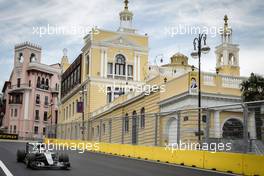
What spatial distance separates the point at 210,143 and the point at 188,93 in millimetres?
13481

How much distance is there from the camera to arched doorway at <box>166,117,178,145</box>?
17.8 metres

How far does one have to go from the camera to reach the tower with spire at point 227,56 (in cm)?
5781

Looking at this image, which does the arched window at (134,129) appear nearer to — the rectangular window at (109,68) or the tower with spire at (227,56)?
the rectangular window at (109,68)

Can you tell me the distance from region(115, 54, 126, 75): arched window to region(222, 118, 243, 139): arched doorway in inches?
1644

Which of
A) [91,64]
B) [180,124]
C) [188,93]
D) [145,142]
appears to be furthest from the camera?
[91,64]

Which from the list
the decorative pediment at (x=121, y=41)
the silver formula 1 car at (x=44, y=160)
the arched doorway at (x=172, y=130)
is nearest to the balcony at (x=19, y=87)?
the decorative pediment at (x=121, y=41)

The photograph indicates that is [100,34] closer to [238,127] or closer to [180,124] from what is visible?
[180,124]

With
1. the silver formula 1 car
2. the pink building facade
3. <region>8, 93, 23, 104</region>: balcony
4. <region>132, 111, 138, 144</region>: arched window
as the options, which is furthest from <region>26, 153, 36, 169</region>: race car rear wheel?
<region>8, 93, 23, 104</region>: balcony

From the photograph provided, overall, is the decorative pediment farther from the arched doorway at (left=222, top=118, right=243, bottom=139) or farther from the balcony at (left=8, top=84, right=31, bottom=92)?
the arched doorway at (left=222, top=118, right=243, bottom=139)

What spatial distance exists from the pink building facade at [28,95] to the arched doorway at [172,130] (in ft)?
232

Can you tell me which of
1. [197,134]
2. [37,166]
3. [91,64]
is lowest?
[37,166]

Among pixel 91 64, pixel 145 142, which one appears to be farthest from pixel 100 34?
pixel 145 142

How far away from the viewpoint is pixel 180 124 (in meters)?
17.4

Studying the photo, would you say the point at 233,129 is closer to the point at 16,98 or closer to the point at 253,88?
the point at 253,88
